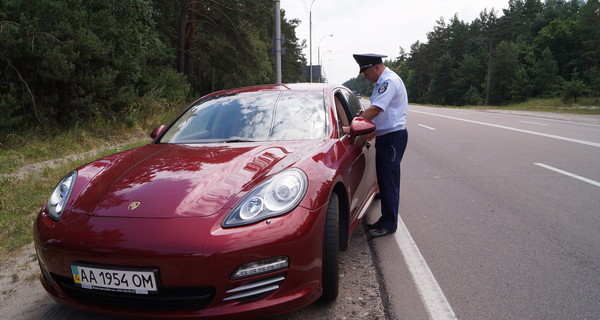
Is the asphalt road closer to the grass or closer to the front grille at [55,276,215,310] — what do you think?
the front grille at [55,276,215,310]

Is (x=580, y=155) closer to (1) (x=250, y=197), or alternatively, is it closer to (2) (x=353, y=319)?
(2) (x=353, y=319)

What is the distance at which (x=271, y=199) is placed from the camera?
2.13m

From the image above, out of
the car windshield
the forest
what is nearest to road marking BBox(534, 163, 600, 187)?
the car windshield

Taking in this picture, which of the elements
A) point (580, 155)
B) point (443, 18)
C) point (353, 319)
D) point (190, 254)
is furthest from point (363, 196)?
point (443, 18)

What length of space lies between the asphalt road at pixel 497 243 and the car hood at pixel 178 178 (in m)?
1.23

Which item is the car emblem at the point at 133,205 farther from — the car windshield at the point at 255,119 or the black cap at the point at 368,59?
the black cap at the point at 368,59

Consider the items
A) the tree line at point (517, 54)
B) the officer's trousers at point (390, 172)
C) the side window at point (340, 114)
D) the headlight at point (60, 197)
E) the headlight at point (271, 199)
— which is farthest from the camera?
the tree line at point (517, 54)

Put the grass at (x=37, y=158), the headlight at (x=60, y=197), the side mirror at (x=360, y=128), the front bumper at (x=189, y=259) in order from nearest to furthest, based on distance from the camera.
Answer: the front bumper at (x=189, y=259)
the headlight at (x=60, y=197)
the side mirror at (x=360, y=128)
the grass at (x=37, y=158)

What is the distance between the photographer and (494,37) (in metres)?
66.5

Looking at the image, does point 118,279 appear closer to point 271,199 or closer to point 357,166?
point 271,199

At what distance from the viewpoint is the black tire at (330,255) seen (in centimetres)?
227

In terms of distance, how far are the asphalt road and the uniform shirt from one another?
3.52 ft

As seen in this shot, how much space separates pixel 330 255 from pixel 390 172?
164cm

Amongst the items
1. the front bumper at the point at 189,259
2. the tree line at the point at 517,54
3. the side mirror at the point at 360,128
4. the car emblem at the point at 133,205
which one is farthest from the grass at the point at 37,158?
the tree line at the point at 517,54
